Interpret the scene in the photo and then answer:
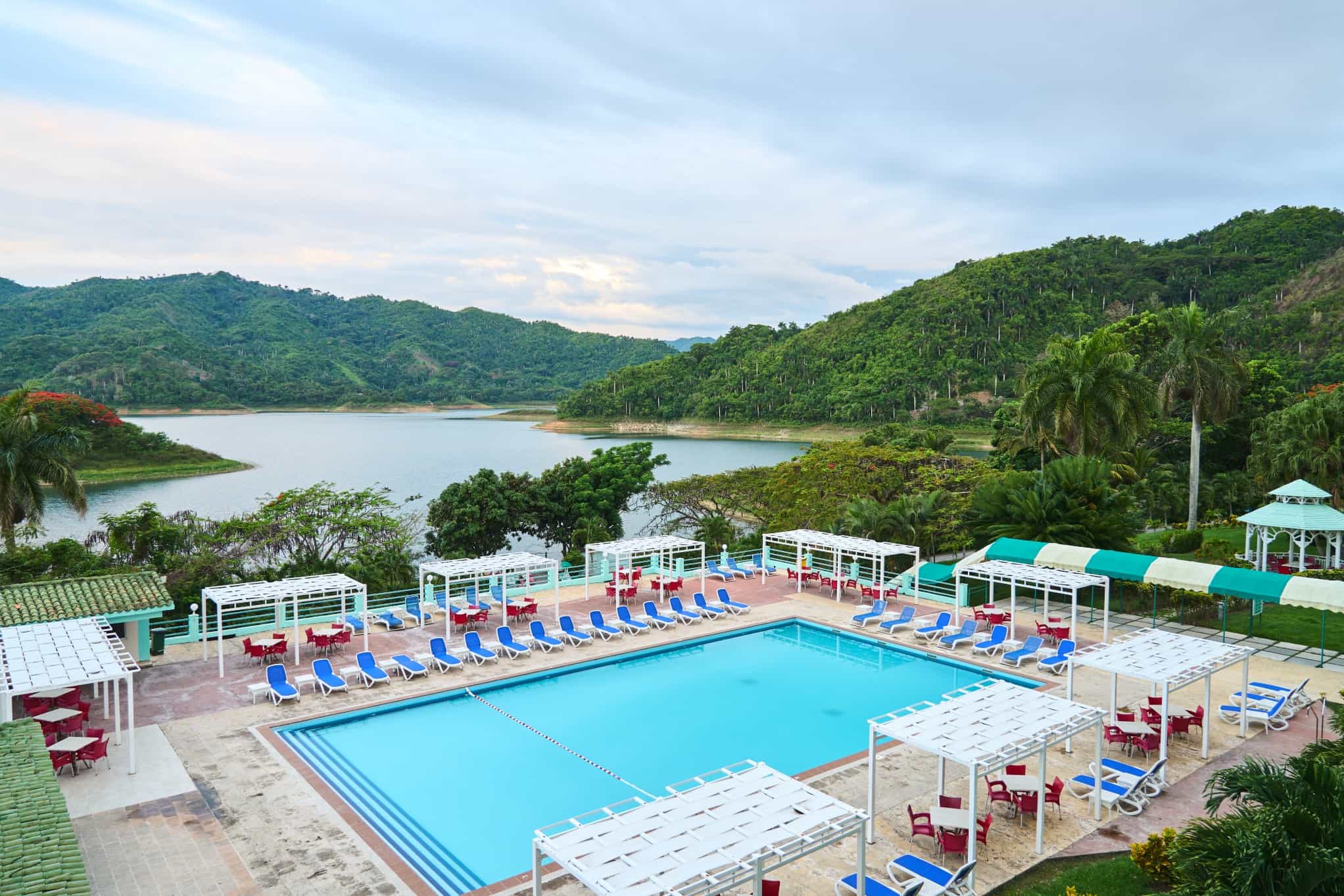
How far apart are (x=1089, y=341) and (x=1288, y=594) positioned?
13.3m

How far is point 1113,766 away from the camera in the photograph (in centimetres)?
1014

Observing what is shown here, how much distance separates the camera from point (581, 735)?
12984 mm

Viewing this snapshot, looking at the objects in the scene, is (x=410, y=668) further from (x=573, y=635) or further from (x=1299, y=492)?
(x=1299, y=492)

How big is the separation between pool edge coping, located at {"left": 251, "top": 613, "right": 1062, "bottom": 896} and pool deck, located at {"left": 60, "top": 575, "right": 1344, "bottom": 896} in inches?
1.2

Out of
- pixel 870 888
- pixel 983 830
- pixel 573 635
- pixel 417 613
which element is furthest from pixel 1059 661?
pixel 417 613

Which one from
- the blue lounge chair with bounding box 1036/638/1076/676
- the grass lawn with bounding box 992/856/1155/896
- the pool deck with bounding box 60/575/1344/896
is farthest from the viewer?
the blue lounge chair with bounding box 1036/638/1076/676

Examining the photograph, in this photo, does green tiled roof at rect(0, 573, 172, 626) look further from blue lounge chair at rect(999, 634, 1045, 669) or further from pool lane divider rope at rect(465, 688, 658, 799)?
blue lounge chair at rect(999, 634, 1045, 669)

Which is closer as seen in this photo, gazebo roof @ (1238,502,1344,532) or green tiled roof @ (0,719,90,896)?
green tiled roof @ (0,719,90,896)

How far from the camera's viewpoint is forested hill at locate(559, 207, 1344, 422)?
85.6 metres

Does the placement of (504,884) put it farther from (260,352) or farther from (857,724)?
(260,352)

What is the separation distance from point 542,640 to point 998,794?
9751 mm

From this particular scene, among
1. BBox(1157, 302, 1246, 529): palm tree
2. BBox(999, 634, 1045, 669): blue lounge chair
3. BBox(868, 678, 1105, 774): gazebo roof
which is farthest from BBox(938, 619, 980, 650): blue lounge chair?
BBox(1157, 302, 1246, 529): palm tree

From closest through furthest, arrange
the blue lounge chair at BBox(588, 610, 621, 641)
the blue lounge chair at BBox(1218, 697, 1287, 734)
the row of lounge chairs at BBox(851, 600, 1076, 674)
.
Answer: the blue lounge chair at BBox(1218, 697, 1287, 734) → the row of lounge chairs at BBox(851, 600, 1076, 674) → the blue lounge chair at BBox(588, 610, 621, 641)

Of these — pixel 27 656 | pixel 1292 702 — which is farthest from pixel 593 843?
pixel 1292 702
